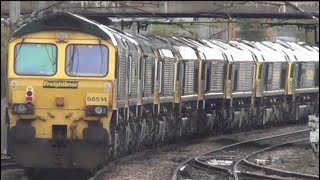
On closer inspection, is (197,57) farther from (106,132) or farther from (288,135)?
(106,132)

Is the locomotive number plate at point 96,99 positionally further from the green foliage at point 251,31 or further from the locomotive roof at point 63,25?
the green foliage at point 251,31

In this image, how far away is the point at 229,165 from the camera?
19.0m

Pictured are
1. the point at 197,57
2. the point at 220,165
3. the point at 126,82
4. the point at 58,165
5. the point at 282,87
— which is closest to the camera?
the point at 58,165

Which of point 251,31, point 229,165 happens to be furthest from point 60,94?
point 251,31

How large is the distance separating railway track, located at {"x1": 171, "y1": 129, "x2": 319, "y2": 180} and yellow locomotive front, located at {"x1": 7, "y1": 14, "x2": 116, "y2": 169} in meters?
1.90

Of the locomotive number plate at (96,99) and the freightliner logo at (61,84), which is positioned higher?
the freightliner logo at (61,84)

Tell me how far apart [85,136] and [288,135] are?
15.1 metres

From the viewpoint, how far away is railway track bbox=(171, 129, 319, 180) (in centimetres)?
1669

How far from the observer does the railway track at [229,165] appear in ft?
54.7

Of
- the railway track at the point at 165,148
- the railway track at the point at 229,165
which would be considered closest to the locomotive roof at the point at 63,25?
the railway track at the point at 165,148

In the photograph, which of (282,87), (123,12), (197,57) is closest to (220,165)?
(197,57)

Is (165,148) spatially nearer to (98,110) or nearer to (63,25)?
(98,110)

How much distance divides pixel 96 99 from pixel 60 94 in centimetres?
64

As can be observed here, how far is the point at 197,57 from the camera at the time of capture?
25375 millimetres
